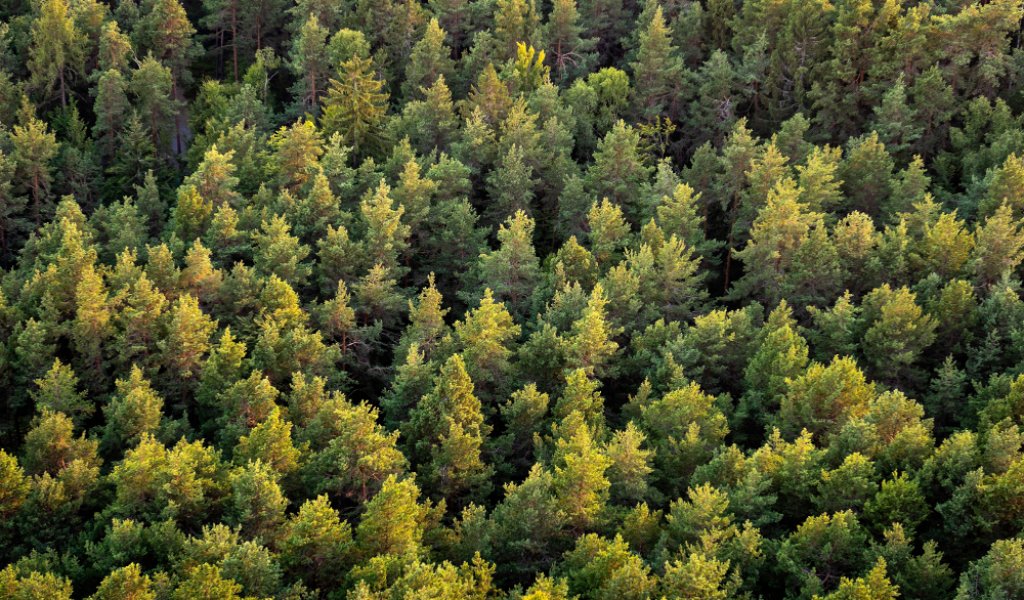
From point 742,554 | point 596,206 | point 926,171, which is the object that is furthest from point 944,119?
point 742,554

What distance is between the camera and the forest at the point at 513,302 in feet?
141

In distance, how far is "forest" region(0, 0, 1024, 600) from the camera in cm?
4303

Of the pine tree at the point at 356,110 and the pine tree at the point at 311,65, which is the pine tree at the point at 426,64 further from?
the pine tree at the point at 311,65

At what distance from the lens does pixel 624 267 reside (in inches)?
2232

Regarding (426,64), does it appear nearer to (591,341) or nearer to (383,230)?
(383,230)

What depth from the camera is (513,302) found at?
58.8 metres

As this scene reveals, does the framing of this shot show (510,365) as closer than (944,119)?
Yes

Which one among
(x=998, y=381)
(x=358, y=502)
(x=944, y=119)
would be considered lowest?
(x=358, y=502)

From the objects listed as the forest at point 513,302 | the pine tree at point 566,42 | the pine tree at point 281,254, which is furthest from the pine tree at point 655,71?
the pine tree at point 281,254

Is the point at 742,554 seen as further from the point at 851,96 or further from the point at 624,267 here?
the point at 851,96

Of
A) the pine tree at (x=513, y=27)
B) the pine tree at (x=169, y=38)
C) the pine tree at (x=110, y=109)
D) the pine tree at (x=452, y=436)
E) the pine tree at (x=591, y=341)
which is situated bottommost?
the pine tree at (x=452, y=436)

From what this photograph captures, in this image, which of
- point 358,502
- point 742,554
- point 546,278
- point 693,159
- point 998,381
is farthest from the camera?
point 693,159

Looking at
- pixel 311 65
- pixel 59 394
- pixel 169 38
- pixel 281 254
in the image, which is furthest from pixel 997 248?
pixel 169 38

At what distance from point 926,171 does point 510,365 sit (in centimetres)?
3107
